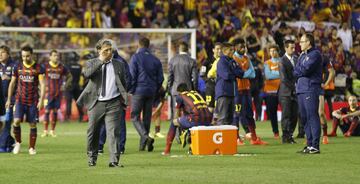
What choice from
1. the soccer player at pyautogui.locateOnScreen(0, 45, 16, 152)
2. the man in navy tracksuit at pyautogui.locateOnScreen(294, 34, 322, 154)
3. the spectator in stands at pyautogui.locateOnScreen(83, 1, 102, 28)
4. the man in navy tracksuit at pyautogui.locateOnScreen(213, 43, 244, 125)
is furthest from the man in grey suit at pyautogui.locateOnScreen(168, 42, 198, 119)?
the spectator in stands at pyautogui.locateOnScreen(83, 1, 102, 28)

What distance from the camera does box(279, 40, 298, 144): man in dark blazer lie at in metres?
24.1

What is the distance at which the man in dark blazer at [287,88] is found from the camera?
24.1 metres

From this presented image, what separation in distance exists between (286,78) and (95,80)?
7.55 metres

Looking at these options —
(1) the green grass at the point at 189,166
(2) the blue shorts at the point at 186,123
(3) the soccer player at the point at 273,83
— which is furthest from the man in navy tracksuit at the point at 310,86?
(3) the soccer player at the point at 273,83

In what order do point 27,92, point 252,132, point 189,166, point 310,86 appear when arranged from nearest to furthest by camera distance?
1. point 189,166
2. point 310,86
3. point 27,92
4. point 252,132

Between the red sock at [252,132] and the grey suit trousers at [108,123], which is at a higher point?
the grey suit trousers at [108,123]

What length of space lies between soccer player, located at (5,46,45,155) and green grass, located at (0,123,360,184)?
443mm

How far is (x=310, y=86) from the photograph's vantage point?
67.6 feet

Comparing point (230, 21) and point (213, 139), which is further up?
point (230, 21)

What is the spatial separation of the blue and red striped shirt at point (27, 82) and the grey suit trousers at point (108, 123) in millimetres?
3894

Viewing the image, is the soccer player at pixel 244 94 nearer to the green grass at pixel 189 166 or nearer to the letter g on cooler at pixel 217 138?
the green grass at pixel 189 166

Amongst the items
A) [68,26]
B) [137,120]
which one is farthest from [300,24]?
[137,120]

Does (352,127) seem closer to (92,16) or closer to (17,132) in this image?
(17,132)

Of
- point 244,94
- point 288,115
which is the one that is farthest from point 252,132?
point 288,115
